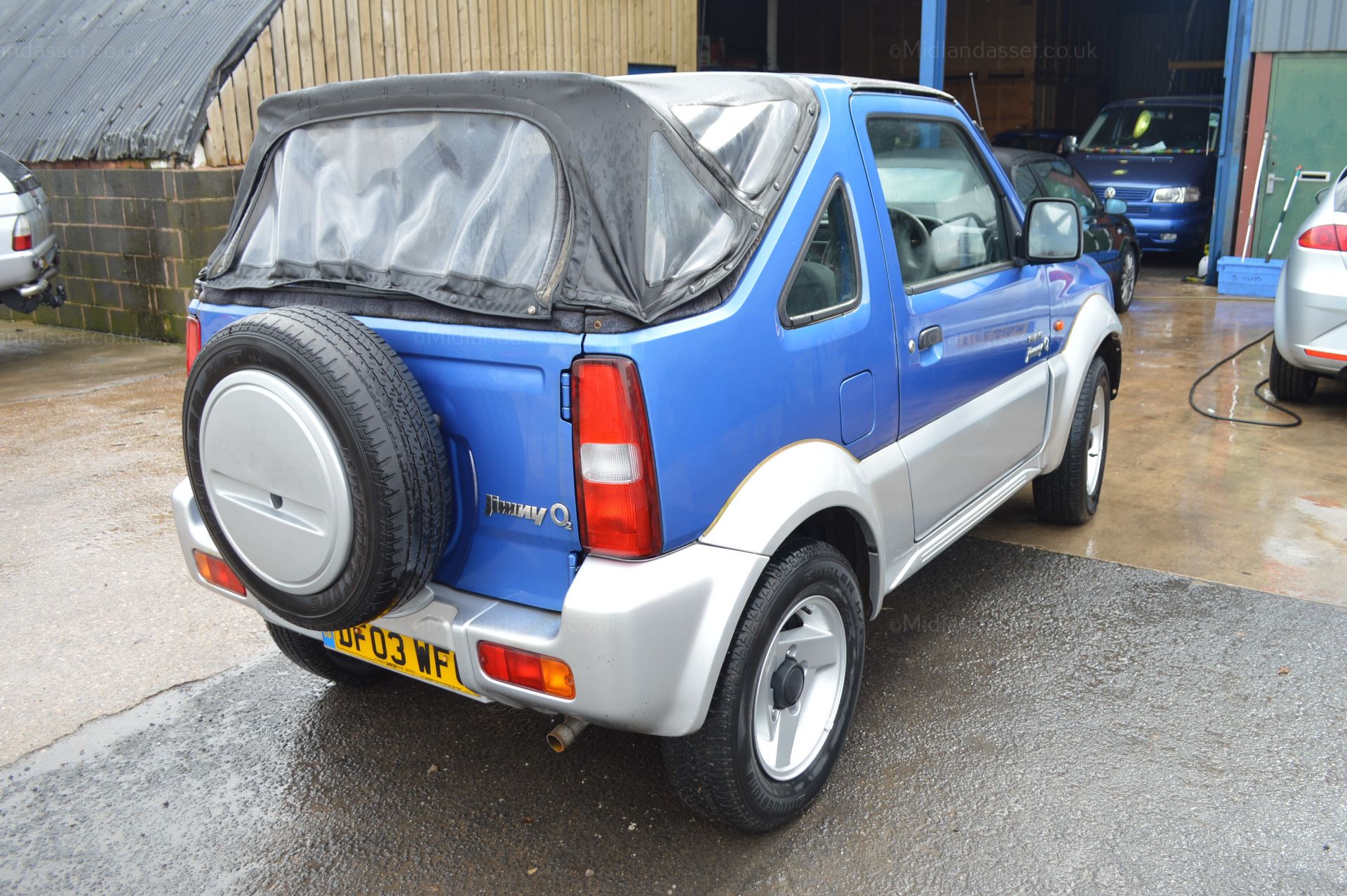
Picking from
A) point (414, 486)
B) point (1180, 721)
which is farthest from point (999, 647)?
point (414, 486)

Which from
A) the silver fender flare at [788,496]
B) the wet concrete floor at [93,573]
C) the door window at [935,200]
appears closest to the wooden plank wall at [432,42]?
the wet concrete floor at [93,573]

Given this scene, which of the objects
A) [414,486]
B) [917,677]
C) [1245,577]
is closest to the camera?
[414,486]

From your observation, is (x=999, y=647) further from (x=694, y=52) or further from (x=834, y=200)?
(x=694, y=52)

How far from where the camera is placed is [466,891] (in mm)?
2621

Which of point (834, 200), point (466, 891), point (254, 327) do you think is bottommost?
point (466, 891)

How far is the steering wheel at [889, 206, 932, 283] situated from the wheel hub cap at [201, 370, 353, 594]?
1719 mm

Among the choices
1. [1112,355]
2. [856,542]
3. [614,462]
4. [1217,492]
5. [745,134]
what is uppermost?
[745,134]

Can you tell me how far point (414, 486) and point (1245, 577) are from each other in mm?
3440

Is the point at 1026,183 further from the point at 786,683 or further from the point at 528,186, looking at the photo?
the point at 528,186

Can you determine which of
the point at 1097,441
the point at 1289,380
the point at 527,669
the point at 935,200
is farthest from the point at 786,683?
the point at 1289,380

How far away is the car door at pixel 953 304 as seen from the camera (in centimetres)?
321

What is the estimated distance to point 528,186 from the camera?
8.32 feet

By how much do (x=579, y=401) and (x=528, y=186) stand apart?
0.56 m

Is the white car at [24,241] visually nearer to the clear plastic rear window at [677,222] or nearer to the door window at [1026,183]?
the door window at [1026,183]
